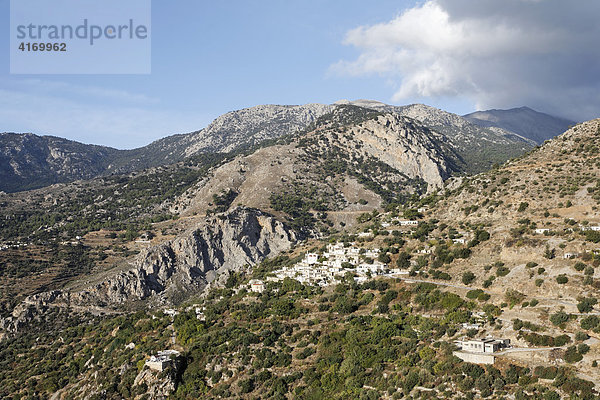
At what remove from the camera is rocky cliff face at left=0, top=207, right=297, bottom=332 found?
88.1m

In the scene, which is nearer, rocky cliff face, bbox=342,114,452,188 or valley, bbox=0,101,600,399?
valley, bbox=0,101,600,399

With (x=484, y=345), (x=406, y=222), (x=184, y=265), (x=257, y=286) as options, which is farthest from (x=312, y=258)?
(x=184, y=265)

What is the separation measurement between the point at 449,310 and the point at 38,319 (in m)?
70.9

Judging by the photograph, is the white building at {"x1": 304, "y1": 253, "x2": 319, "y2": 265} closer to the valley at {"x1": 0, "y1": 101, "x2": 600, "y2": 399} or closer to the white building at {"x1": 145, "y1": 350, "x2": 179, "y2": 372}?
the valley at {"x1": 0, "y1": 101, "x2": 600, "y2": 399}

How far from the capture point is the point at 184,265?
341ft

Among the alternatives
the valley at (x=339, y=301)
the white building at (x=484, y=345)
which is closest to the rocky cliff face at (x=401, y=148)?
the valley at (x=339, y=301)

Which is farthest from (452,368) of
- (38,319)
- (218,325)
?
(38,319)

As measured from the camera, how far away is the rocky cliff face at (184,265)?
88.1 meters

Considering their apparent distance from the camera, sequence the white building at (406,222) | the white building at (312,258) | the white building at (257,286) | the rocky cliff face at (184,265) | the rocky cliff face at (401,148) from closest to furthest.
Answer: the white building at (257,286) < the white building at (312,258) < the white building at (406,222) < the rocky cliff face at (184,265) < the rocky cliff face at (401,148)

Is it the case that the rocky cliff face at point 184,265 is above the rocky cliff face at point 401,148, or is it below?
below

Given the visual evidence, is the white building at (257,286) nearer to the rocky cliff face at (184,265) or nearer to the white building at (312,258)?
the white building at (312,258)

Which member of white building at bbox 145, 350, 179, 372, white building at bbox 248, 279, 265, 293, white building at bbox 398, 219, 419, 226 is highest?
white building at bbox 398, 219, 419, 226

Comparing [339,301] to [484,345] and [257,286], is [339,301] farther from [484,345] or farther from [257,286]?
[484,345]

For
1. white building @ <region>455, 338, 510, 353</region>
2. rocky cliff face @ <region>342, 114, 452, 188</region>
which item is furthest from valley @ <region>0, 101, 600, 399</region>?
rocky cliff face @ <region>342, 114, 452, 188</region>
